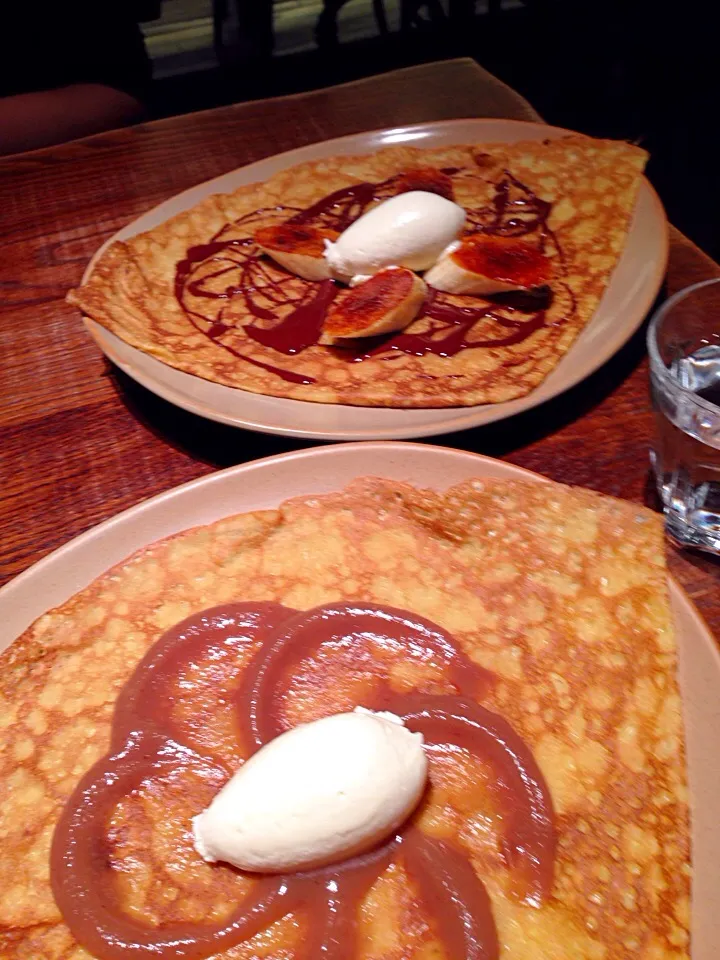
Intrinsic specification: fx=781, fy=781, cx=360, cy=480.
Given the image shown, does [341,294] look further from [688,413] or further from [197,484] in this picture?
[688,413]

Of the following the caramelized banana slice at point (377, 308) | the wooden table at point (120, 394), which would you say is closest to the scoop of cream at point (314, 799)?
the wooden table at point (120, 394)

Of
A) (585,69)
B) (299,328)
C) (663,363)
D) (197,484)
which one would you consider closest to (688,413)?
(663,363)

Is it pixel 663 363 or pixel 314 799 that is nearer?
pixel 314 799

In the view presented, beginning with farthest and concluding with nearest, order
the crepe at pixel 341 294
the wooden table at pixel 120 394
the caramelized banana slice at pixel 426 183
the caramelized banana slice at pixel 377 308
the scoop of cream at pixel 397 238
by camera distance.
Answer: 1. the caramelized banana slice at pixel 426 183
2. the scoop of cream at pixel 397 238
3. the caramelized banana slice at pixel 377 308
4. the crepe at pixel 341 294
5. the wooden table at pixel 120 394

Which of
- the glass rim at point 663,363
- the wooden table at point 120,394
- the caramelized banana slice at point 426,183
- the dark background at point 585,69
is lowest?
the dark background at point 585,69

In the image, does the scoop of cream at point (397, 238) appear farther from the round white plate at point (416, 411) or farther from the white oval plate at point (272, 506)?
A: the white oval plate at point (272, 506)

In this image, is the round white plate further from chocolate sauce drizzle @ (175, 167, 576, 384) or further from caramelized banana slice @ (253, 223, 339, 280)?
caramelized banana slice @ (253, 223, 339, 280)
